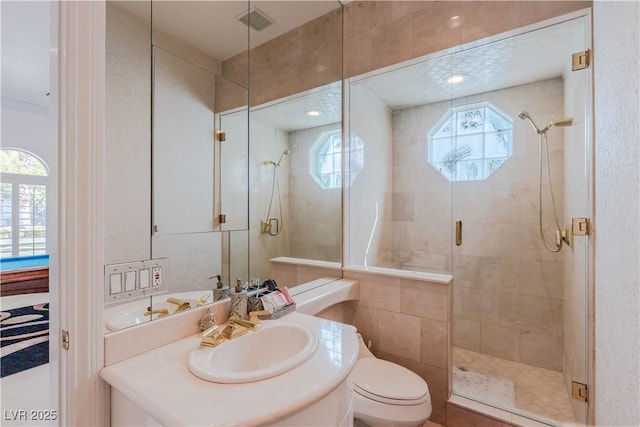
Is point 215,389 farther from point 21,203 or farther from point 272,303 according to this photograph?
point 21,203

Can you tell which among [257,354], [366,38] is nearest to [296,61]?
[366,38]

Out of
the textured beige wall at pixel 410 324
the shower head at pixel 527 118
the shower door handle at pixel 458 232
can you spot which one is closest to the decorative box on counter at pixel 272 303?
the textured beige wall at pixel 410 324

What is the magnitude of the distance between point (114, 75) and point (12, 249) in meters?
5.51

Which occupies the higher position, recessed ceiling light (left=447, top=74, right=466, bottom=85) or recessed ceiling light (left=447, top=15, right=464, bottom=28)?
recessed ceiling light (left=447, top=15, right=464, bottom=28)

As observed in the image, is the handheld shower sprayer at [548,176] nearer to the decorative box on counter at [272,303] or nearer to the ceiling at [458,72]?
the ceiling at [458,72]

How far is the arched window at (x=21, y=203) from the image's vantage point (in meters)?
4.56

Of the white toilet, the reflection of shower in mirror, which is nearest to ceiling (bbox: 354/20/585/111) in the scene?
the reflection of shower in mirror

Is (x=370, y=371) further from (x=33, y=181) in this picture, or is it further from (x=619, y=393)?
(x=33, y=181)

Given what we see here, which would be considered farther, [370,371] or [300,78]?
[300,78]

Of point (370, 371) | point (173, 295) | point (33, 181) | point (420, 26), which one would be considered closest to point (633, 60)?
point (420, 26)

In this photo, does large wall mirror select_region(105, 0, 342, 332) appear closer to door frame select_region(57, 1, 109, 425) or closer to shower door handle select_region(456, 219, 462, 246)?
door frame select_region(57, 1, 109, 425)

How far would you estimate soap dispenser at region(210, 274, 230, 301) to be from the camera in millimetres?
1404

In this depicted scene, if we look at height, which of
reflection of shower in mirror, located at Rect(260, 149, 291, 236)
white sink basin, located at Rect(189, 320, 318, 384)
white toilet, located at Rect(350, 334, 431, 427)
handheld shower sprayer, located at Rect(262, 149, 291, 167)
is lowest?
white toilet, located at Rect(350, 334, 431, 427)

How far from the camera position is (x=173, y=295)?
1.25 metres
